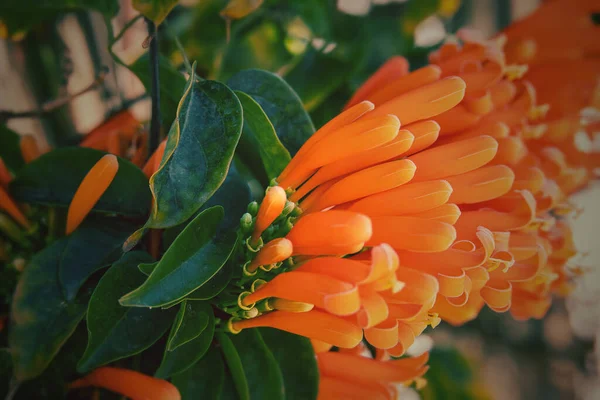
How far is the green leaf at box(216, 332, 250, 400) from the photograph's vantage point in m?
0.26

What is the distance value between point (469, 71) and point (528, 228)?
0.10 m

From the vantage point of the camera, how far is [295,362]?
0.27 m

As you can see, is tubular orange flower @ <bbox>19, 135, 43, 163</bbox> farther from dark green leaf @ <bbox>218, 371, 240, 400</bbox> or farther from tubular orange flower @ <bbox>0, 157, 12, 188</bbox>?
dark green leaf @ <bbox>218, 371, 240, 400</bbox>

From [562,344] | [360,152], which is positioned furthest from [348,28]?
[562,344]

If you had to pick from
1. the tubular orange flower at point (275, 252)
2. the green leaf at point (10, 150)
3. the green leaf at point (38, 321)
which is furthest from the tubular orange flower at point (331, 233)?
the green leaf at point (10, 150)

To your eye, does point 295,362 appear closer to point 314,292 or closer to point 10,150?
point 314,292

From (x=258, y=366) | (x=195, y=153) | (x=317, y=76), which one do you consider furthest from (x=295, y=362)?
(x=317, y=76)

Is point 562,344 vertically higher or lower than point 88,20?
lower

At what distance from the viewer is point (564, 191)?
371 mm

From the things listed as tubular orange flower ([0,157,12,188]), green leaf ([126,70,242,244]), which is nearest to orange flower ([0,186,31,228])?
tubular orange flower ([0,157,12,188])

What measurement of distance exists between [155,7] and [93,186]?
10 centimetres

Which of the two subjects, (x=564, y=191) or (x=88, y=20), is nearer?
(x=564, y=191)

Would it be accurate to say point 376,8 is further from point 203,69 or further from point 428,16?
point 203,69

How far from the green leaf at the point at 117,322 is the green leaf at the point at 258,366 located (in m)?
0.04
